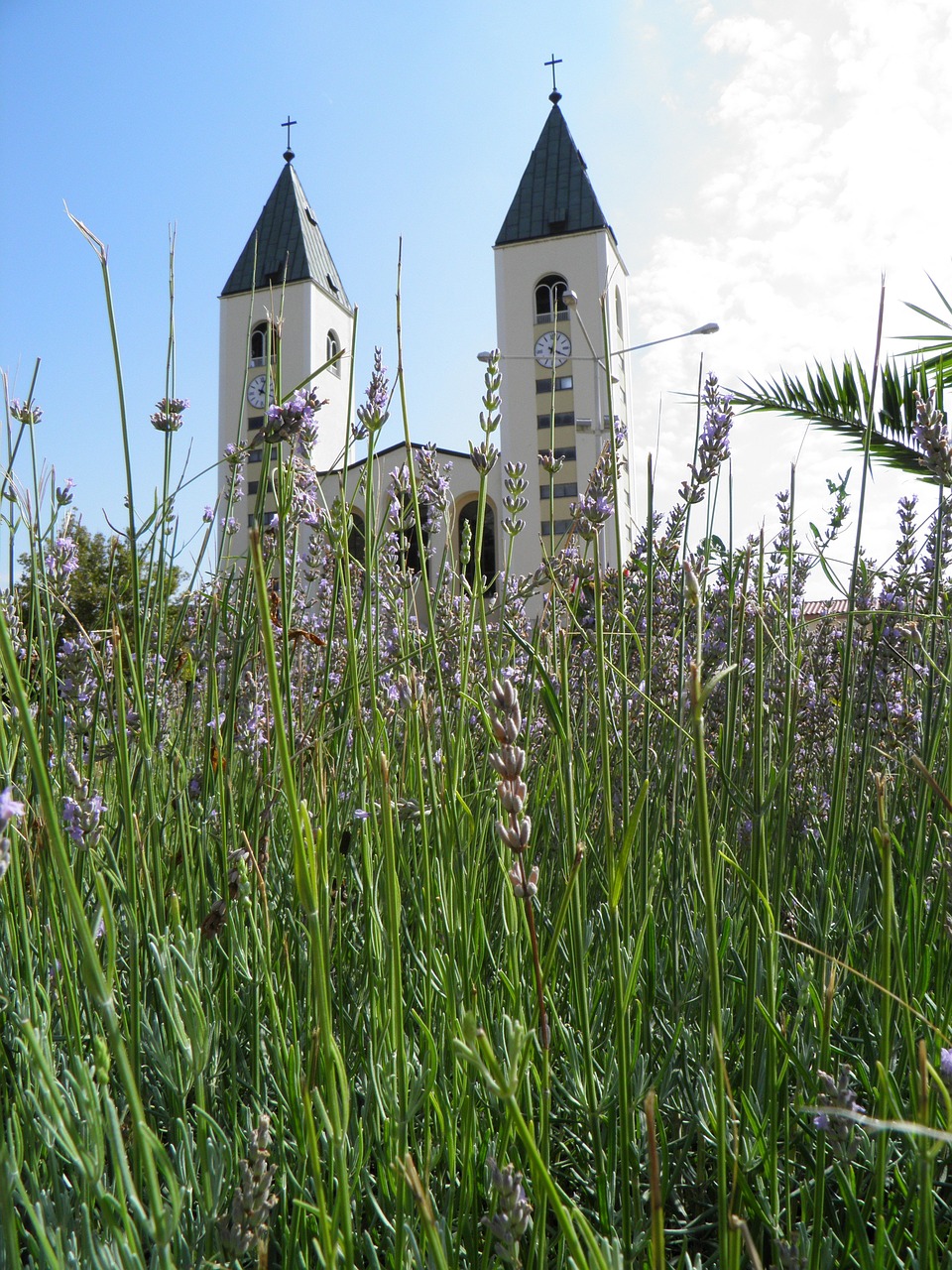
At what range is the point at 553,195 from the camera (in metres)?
20.7

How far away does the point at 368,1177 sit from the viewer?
64cm

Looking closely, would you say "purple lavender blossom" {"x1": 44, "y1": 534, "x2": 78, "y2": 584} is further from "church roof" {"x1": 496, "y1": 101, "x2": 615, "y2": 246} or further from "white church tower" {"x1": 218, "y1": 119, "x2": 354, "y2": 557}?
"church roof" {"x1": 496, "y1": 101, "x2": 615, "y2": 246}

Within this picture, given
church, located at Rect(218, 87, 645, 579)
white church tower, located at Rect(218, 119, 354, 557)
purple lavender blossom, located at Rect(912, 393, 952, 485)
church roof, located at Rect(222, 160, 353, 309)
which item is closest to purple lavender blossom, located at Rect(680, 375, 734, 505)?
purple lavender blossom, located at Rect(912, 393, 952, 485)

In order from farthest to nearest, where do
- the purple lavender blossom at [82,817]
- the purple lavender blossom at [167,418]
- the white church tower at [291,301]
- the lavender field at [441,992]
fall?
the white church tower at [291,301] → the purple lavender blossom at [167,418] → the purple lavender blossom at [82,817] → the lavender field at [441,992]

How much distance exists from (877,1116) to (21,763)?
0.95 meters

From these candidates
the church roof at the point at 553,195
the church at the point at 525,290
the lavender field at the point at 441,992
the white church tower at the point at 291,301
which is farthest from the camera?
the white church tower at the point at 291,301

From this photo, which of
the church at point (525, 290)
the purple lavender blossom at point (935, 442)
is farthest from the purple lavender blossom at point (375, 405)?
the church at point (525, 290)

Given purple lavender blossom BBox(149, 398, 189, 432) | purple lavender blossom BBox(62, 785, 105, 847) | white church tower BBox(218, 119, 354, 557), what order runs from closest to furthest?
purple lavender blossom BBox(62, 785, 105, 847) < purple lavender blossom BBox(149, 398, 189, 432) < white church tower BBox(218, 119, 354, 557)

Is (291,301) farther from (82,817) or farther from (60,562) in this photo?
(82,817)

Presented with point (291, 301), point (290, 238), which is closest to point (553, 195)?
point (290, 238)

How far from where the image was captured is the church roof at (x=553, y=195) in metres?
20.3

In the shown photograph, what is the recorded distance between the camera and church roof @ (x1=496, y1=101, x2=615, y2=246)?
66.6 ft

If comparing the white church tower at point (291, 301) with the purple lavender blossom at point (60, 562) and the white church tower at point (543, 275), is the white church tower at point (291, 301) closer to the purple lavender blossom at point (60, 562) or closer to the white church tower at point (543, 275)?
the white church tower at point (543, 275)

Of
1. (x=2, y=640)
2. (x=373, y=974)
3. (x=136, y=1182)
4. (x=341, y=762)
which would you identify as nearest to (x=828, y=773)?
(x=341, y=762)
